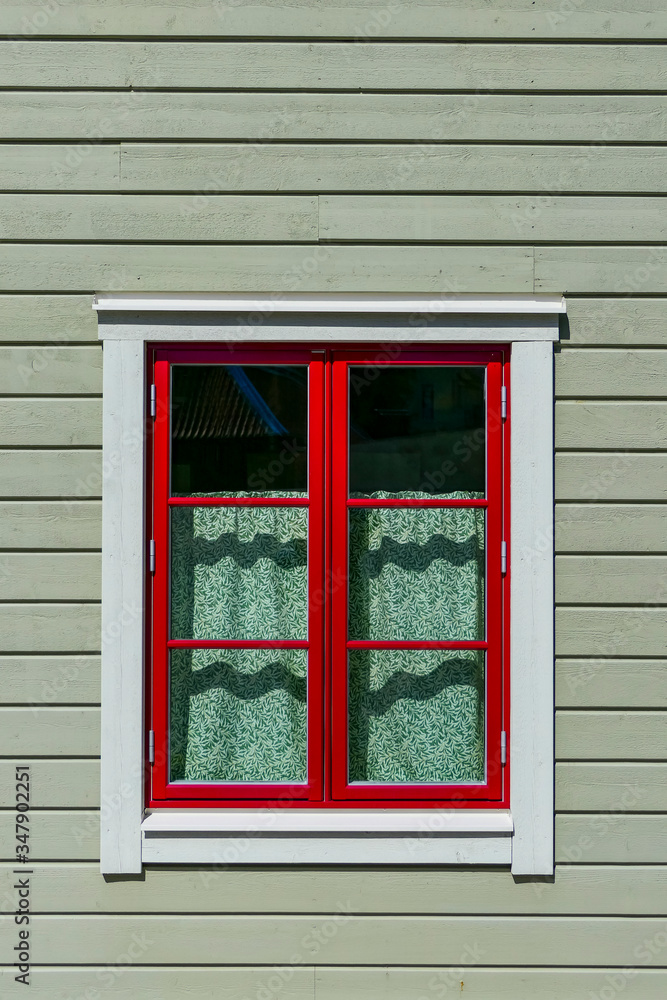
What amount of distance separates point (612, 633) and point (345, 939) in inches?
54.5

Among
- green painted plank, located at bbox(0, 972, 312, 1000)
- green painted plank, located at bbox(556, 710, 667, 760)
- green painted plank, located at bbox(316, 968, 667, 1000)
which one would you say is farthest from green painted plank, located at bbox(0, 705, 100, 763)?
green painted plank, located at bbox(556, 710, 667, 760)

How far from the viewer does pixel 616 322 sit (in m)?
2.82

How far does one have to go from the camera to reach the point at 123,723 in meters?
2.77

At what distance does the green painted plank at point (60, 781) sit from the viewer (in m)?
2.78

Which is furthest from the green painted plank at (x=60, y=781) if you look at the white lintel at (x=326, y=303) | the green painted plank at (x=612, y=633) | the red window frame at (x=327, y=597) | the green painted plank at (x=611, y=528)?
the green painted plank at (x=611, y=528)

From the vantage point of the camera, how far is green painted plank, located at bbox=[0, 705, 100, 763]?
279 centimetres

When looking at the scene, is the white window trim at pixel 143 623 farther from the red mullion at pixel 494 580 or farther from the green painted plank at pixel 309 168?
the green painted plank at pixel 309 168

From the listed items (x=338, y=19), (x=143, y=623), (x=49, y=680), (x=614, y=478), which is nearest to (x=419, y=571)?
(x=614, y=478)

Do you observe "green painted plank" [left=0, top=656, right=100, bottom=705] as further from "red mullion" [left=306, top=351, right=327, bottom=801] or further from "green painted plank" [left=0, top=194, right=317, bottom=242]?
"green painted plank" [left=0, top=194, right=317, bottom=242]

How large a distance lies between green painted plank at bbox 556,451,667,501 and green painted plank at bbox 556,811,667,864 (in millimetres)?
1096

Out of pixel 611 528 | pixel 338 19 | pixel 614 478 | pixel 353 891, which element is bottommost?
pixel 353 891

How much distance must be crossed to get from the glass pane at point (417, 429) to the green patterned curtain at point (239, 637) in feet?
1.02

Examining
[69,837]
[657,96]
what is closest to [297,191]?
[657,96]

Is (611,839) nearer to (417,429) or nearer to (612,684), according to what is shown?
(612,684)
